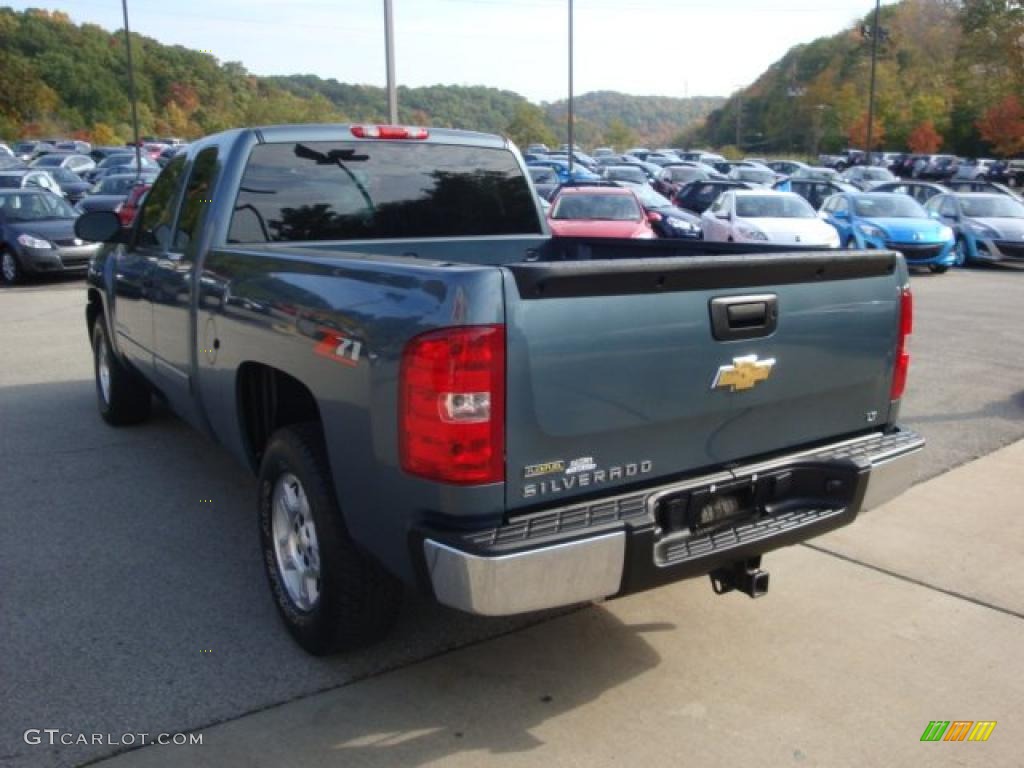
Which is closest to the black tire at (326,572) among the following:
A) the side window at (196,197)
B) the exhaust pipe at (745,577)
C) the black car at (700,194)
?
the exhaust pipe at (745,577)

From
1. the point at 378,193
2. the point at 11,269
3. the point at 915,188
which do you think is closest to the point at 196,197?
the point at 378,193

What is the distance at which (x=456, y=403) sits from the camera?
266 centimetres

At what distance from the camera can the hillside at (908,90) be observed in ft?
206

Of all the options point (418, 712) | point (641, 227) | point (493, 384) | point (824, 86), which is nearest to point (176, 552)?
point (418, 712)

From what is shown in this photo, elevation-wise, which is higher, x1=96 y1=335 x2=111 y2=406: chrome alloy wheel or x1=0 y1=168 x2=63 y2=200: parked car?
x1=0 y1=168 x2=63 y2=200: parked car

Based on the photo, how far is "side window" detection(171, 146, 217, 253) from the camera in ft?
15.1

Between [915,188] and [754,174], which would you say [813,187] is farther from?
[754,174]

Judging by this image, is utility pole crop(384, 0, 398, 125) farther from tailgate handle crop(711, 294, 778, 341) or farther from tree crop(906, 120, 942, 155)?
tree crop(906, 120, 942, 155)

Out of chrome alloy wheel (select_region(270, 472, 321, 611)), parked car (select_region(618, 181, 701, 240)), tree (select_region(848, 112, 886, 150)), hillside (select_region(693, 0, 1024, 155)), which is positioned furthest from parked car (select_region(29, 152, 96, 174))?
tree (select_region(848, 112, 886, 150))

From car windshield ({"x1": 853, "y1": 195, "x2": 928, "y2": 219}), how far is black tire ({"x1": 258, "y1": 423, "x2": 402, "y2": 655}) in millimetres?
16772

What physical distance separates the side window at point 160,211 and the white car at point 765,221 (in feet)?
37.6

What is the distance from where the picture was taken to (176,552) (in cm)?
454

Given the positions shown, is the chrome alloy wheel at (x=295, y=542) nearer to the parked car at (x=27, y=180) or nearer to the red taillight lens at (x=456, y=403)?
the red taillight lens at (x=456, y=403)

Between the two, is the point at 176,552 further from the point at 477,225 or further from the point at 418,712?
the point at 477,225
